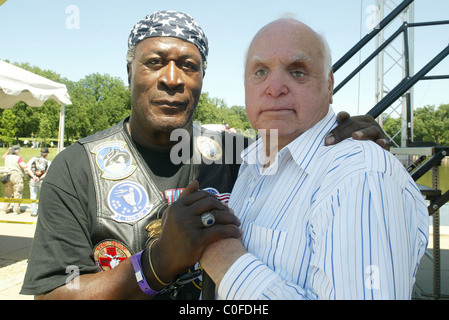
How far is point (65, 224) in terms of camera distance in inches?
60.4

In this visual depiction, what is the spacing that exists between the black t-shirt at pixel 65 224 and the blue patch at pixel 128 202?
0.30 feet

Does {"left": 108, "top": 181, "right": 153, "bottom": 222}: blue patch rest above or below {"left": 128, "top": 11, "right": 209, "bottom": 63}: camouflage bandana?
below

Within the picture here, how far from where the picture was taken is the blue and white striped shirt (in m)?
0.90

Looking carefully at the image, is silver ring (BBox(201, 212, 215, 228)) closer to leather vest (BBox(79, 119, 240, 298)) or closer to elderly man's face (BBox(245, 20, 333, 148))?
elderly man's face (BBox(245, 20, 333, 148))

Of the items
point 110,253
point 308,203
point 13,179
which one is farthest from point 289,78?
point 13,179

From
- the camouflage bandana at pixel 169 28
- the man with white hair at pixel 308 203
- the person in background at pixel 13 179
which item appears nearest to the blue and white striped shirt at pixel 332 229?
the man with white hair at pixel 308 203

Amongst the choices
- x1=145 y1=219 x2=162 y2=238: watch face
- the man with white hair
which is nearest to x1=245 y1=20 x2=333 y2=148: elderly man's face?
the man with white hair

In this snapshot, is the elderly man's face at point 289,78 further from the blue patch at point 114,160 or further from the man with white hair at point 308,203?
the blue patch at point 114,160

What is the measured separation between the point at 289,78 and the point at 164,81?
736mm

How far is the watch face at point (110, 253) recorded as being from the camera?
161 cm

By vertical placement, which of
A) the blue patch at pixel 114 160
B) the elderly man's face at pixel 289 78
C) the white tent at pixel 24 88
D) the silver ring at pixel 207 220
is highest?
the white tent at pixel 24 88

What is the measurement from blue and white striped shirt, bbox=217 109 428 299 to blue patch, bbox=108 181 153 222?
0.61m
